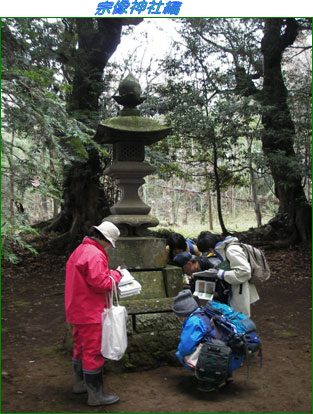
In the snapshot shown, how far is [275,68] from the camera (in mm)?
12094

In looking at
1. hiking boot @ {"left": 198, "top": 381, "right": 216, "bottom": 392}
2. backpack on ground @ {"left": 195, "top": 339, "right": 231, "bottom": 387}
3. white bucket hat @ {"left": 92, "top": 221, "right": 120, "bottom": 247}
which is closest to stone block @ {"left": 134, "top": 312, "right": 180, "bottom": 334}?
hiking boot @ {"left": 198, "top": 381, "right": 216, "bottom": 392}

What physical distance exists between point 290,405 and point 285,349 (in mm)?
1852

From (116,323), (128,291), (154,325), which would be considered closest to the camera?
(116,323)

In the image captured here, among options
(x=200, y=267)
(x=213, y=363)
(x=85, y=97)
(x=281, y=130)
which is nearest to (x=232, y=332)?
(x=213, y=363)

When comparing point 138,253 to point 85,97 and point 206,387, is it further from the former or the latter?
point 85,97

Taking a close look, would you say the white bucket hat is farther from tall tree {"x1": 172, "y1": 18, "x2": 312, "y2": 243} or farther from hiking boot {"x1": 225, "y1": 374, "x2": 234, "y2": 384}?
tall tree {"x1": 172, "y1": 18, "x2": 312, "y2": 243}

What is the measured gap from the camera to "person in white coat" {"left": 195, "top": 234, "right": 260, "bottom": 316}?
4.34 meters

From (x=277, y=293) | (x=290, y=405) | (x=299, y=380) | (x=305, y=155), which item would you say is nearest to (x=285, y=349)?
(x=299, y=380)

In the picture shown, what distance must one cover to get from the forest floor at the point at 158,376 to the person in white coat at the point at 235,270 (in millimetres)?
802

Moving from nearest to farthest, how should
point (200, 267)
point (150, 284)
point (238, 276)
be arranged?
point (238, 276) → point (200, 267) → point (150, 284)

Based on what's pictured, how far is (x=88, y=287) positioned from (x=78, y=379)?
103cm

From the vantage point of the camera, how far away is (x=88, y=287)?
11.9 feet

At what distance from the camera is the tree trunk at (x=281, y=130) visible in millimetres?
10938

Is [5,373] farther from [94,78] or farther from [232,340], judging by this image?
[94,78]
